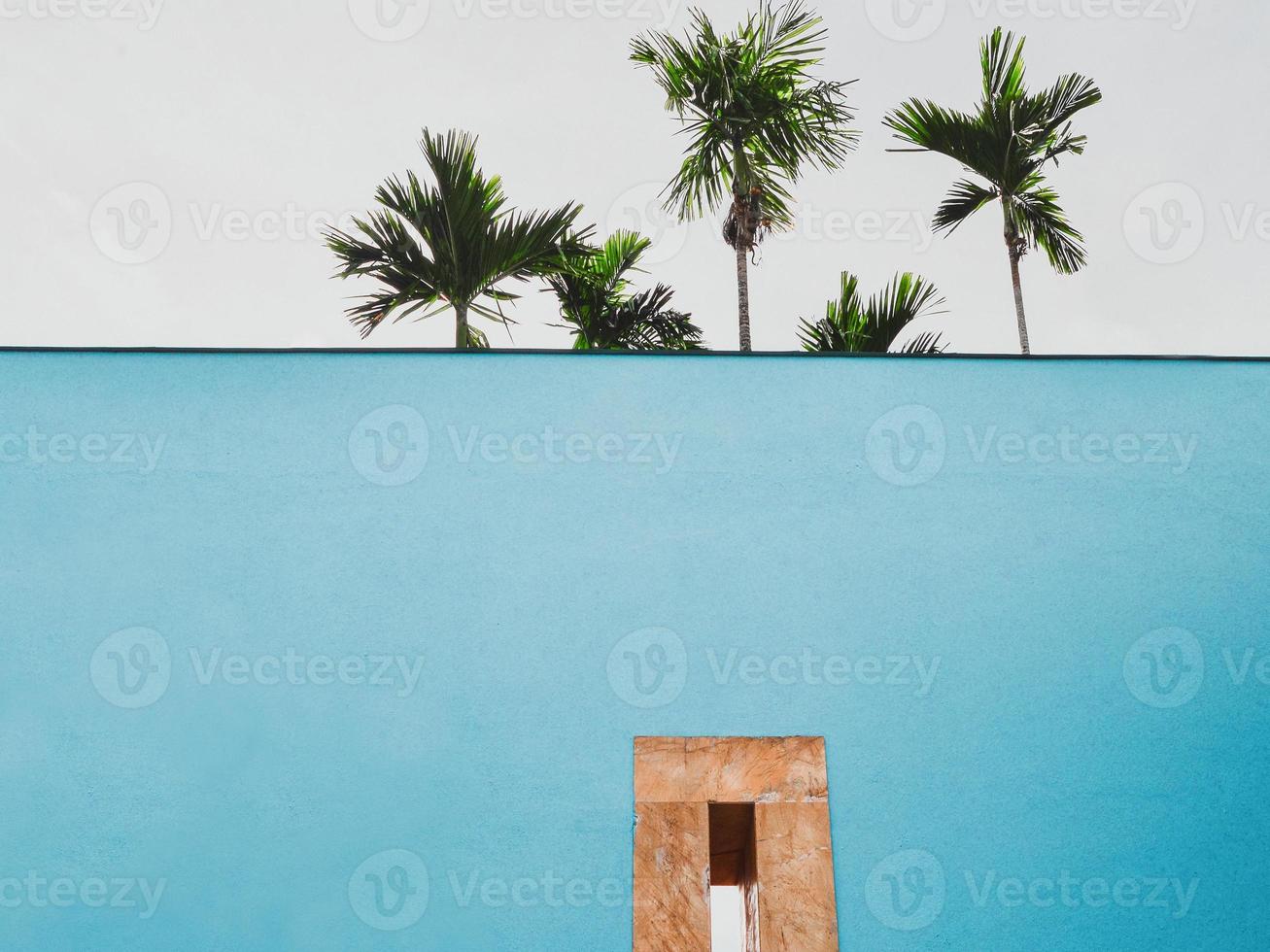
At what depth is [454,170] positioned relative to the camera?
6.07 metres

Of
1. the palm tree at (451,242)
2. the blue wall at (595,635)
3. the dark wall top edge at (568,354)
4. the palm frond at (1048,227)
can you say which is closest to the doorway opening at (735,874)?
the blue wall at (595,635)

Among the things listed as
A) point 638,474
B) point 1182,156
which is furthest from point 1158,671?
point 1182,156

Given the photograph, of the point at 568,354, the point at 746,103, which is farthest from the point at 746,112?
the point at 568,354

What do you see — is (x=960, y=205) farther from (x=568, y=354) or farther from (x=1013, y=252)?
(x=568, y=354)

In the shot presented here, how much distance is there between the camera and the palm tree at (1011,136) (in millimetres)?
6770

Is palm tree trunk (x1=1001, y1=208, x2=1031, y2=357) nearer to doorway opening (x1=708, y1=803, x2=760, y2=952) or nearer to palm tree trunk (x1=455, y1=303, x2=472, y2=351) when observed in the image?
palm tree trunk (x1=455, y1=303, x2=472, y2=351)

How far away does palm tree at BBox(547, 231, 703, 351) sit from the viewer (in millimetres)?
7602

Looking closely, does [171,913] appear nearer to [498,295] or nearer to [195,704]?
[195,704]

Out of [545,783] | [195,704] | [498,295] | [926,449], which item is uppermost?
[498,295]

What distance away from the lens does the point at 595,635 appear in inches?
158

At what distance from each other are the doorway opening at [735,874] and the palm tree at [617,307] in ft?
14.1

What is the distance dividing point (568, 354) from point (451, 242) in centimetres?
229

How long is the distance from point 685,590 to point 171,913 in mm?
2526

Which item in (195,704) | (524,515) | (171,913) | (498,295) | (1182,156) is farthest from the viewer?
(498,295)
